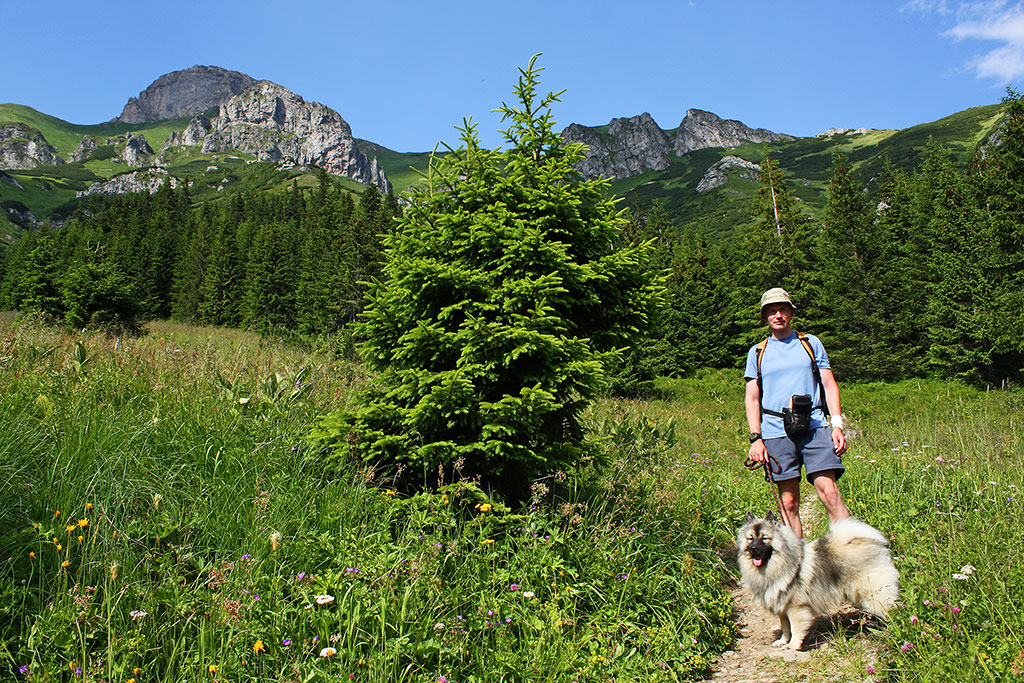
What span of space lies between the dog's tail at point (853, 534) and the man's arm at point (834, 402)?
496 mm

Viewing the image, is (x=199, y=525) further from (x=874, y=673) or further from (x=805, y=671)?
(x=874, y=673)

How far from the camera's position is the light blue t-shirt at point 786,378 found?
13.6 feet

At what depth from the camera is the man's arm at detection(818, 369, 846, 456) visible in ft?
12.8

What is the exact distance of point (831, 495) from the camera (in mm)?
3982

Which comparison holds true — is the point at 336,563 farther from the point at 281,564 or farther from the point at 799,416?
the point at 799,416

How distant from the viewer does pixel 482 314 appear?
440 centimetres

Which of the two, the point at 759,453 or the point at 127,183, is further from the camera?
the point at 127,183

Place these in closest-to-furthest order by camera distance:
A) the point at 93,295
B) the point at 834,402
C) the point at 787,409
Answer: the point at 834,402
the point at 787,409
the point at 93,295

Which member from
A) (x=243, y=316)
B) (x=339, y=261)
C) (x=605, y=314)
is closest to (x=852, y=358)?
(x=605, y=314)

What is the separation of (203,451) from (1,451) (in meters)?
1.09

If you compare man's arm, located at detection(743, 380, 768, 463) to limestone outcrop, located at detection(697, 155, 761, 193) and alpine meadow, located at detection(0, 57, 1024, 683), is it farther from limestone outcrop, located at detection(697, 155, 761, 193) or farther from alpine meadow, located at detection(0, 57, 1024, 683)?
limestone outcrop, located at detection(697, 155, 761, 193)

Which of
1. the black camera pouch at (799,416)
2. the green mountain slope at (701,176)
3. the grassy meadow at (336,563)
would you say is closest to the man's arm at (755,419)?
the black camera pouch at (799,416)

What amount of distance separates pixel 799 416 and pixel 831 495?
1.98 feet

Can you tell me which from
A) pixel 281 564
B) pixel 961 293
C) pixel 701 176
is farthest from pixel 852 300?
pixel 701 176
